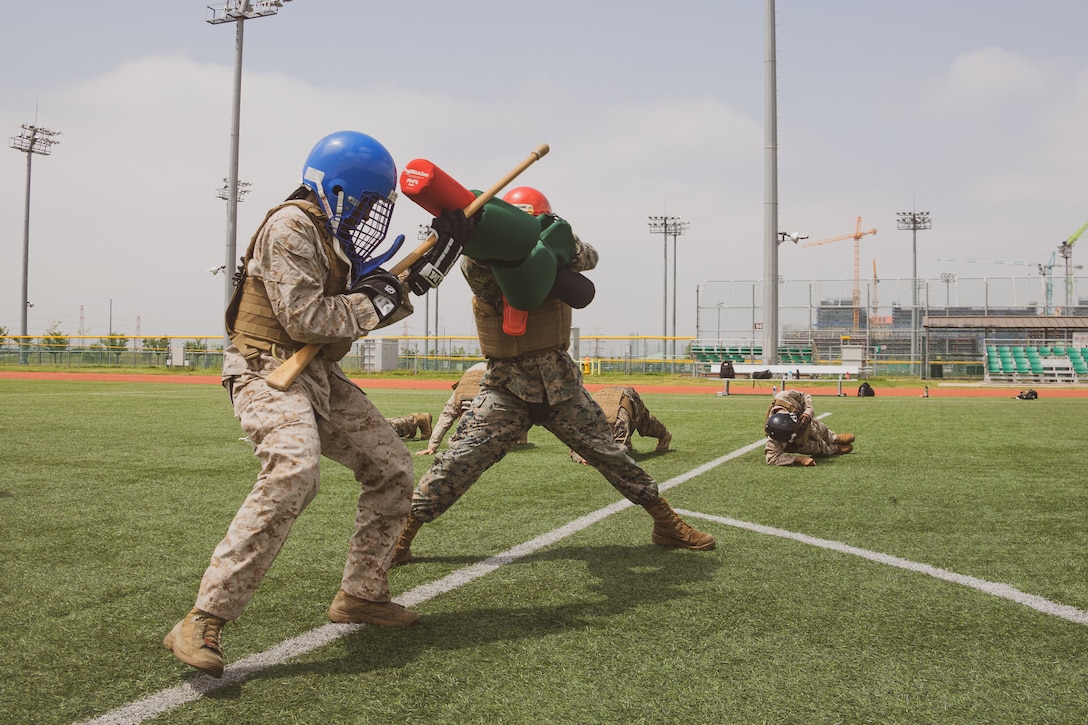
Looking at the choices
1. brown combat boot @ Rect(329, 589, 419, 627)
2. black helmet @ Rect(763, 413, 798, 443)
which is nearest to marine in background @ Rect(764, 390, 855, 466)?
black helmet @ Rect(763, 413, 798, 443)

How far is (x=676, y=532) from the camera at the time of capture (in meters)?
4.58

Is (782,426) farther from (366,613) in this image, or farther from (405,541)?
(366,613)

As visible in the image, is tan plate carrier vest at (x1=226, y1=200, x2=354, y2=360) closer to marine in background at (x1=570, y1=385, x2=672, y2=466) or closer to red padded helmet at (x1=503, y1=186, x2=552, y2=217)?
red padded helmet at (x1=503, y1=186, x2=552, y2=217)

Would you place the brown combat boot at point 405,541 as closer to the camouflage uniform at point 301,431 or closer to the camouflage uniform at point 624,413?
the camouflage uniform at point 301,431

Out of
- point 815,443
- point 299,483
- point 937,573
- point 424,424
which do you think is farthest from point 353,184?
point 424,424

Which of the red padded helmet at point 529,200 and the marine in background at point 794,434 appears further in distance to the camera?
the marine in background at point 794,434

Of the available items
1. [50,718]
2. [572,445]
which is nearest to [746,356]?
[572,445]

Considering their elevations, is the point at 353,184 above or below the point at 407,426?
above

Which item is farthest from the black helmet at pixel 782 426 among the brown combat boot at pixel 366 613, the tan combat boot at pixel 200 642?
the tan combat boot at pixel 200 642

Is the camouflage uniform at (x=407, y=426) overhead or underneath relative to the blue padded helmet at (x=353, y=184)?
underneath

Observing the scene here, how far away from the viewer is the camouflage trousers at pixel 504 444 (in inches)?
168

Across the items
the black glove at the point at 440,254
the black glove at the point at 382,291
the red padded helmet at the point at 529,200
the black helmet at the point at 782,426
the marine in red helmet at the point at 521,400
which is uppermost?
the red padded helmet at the point at 529,200

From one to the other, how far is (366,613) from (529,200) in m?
2.21

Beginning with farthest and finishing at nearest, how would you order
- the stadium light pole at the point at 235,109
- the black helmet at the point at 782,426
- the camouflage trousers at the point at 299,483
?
the stadium light pole at the point at 235,109, the black helmet at the point at 782,426, the camouflage trousers at the point at 299,483
